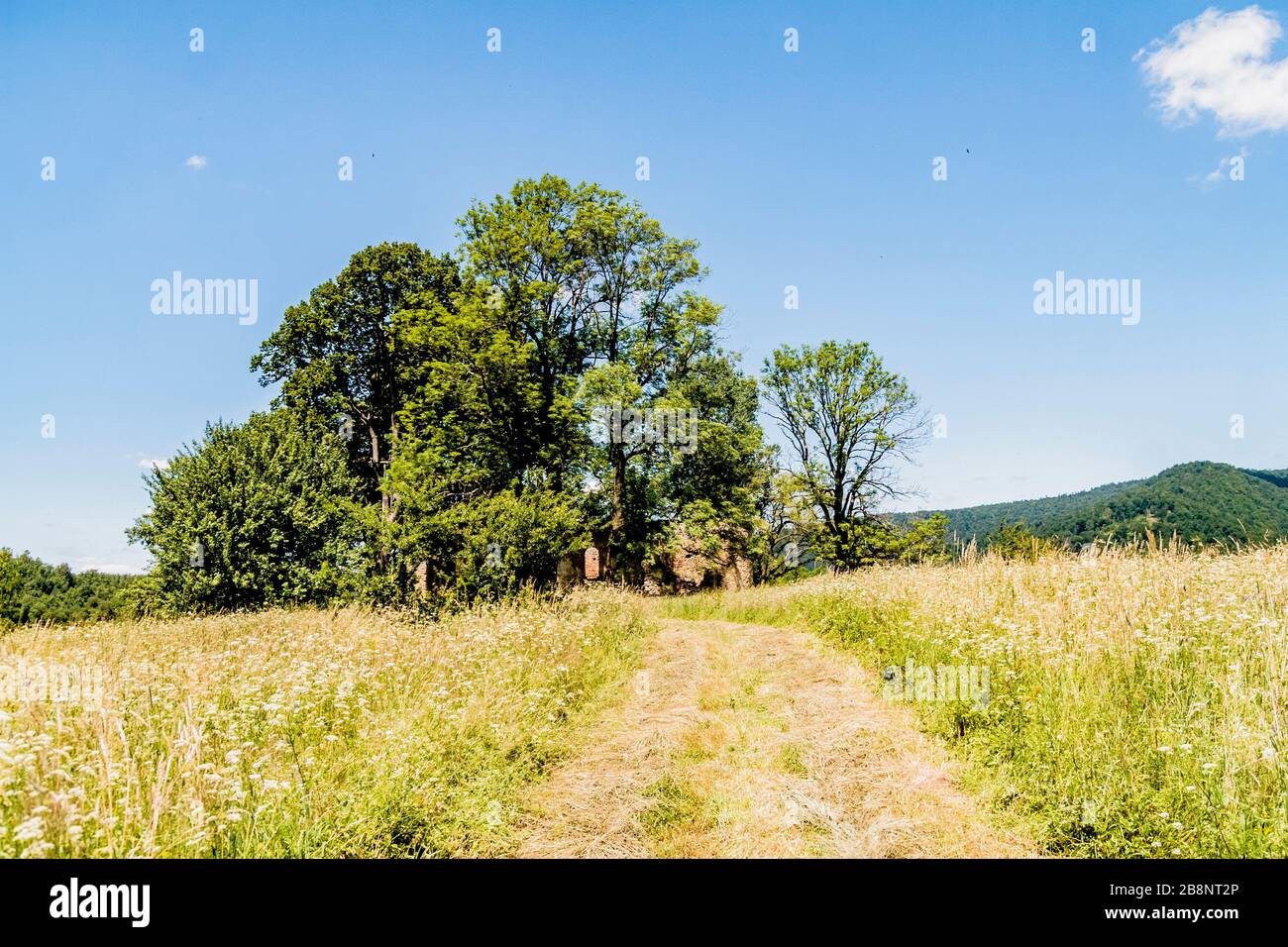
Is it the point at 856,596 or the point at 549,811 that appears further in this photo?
the point at 856,596

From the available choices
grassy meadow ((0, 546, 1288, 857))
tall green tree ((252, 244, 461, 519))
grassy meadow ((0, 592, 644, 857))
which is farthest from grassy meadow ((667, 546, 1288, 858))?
tall green tree ((252, 244, 461, 519))

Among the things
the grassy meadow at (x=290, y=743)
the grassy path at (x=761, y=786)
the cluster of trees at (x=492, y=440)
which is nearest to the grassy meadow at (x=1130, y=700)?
the grassy path at (x=761, y=786)

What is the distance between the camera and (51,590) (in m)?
27.7

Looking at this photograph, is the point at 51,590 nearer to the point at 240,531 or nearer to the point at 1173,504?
the point at 240,531

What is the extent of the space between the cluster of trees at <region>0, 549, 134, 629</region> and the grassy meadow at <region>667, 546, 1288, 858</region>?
24908 mm

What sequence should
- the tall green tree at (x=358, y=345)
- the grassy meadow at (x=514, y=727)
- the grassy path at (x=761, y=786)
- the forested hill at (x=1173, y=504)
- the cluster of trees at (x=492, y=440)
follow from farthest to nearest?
the forested hill at (x=1173, y=504) < the tall green tree at (x=358, y=345) < the cluster of trees at (x=492, y=440) < the grassy path at (x=761, y=786) < the grassy meadow at (x=514, y=727)

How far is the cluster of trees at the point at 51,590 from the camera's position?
2206cm

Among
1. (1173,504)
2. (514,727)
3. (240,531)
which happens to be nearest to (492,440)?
(240,531)

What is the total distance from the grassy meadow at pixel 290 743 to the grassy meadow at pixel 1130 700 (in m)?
3.91

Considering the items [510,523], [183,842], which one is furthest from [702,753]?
[510,523]

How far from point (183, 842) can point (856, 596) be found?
38.2ft

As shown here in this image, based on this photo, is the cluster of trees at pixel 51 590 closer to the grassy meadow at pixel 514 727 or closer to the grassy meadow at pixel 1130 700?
the grassy meadow at pixel 514 727
